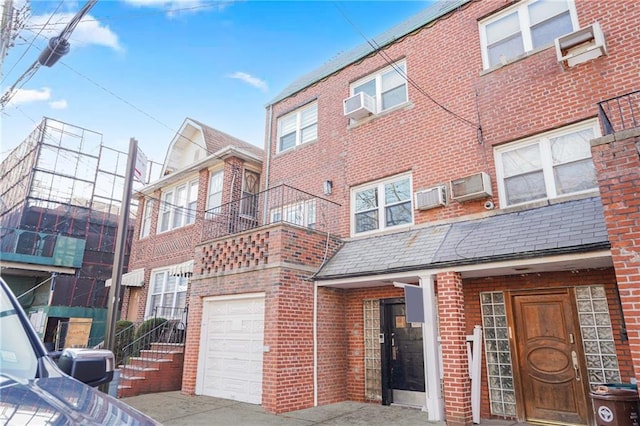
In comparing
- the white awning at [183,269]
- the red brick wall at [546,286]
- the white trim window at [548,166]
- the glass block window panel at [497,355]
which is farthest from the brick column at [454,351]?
the white awning at [183,269]

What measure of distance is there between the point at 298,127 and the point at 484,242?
24.4ft

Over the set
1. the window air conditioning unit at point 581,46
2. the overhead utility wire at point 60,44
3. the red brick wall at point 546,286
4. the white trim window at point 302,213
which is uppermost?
the overhead utility wire at point 60,44

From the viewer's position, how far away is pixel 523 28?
336 inches

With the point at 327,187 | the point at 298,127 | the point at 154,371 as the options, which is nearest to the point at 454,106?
the point at 327,187

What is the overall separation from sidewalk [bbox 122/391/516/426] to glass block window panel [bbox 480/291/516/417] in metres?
0.41

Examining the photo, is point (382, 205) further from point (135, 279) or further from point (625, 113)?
point (135, 279)

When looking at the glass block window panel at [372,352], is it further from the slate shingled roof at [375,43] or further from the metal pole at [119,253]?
the slate shingled roof at [375,43]

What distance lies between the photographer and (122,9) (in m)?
8.42

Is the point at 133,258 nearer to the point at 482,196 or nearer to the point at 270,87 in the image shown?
the point at 270,87

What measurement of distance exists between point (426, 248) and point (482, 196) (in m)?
1.60

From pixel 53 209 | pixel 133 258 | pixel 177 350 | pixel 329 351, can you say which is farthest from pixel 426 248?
pixel 53 209

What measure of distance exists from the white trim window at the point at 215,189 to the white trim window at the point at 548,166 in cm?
938

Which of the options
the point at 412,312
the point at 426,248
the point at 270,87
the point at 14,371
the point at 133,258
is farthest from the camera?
the point at 133,258

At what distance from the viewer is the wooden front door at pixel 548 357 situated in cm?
653
